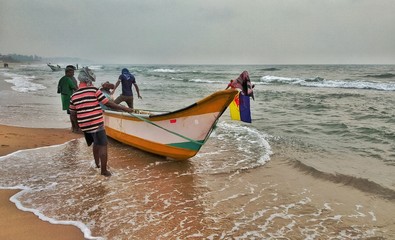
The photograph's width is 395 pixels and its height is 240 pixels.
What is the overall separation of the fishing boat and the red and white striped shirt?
1.40 m

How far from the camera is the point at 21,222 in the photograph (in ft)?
12.3

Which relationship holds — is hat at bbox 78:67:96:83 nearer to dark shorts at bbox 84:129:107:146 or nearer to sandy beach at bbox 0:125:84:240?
dark shorts at bbox 84:129:107:146

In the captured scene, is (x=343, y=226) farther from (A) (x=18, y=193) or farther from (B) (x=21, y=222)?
(A) (x=18, y=193)

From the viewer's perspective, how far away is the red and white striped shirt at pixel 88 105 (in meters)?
4.89

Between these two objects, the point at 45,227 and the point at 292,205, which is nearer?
the point at 45,227

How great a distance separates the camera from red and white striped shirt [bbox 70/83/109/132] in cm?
489

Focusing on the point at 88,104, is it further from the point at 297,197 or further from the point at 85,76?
the point at 297,197

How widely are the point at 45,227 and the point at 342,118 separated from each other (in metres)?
10.3

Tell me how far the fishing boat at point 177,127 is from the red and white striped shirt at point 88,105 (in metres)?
1.40

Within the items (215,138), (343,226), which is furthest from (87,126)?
(215,138)

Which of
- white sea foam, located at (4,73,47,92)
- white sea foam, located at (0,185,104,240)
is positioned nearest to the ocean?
white sea foam, located at (0,185,104,240)

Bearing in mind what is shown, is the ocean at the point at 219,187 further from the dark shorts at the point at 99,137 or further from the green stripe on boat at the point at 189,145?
the dark shorts at the point at 99,137

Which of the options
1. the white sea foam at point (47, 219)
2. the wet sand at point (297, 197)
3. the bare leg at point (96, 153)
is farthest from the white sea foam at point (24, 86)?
the white sea foam at point (47, 219)

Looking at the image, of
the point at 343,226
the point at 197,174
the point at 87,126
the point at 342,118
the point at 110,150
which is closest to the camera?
the point at 343,226
